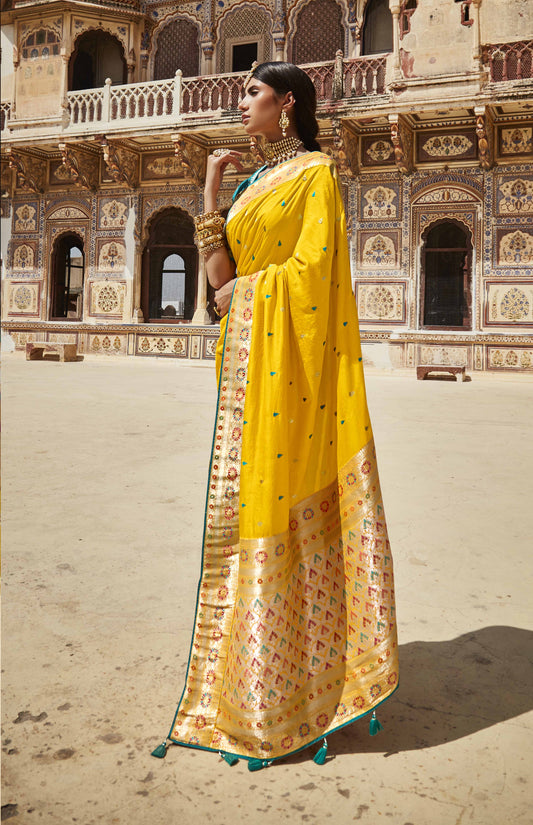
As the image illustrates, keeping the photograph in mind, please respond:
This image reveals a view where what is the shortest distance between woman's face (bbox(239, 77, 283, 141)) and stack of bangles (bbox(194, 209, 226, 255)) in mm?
228

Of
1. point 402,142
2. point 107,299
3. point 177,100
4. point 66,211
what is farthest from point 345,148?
point 66,211

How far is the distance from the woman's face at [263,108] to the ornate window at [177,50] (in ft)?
42.9

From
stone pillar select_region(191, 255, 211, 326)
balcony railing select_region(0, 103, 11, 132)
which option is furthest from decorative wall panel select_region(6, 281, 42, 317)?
stone pillar select_region(191, 255, 211, 326)

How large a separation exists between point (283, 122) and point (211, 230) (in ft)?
1.05

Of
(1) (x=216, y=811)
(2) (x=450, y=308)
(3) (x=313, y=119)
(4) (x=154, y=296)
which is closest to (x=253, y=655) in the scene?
(1) (x=216, y=811)

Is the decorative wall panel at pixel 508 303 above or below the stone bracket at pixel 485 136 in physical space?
below

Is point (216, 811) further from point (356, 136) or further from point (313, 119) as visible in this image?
point (356, 136)

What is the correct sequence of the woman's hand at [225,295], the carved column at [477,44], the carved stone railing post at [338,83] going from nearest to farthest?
the woman's hand at [225,295]
the carved column at [477,44]
the carved stone railing post at [338,83]

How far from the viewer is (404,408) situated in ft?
21.4

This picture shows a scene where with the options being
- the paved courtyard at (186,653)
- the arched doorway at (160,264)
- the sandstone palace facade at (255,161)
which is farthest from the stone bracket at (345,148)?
the paved courtyard at (186,653)

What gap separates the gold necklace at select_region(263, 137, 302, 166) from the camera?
1.60 meters

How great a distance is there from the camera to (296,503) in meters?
1.44

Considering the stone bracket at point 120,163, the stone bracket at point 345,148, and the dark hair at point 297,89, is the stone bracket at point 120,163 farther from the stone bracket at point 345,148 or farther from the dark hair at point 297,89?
the dark hair at point 297,89

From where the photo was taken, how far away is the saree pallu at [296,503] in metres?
1.38
